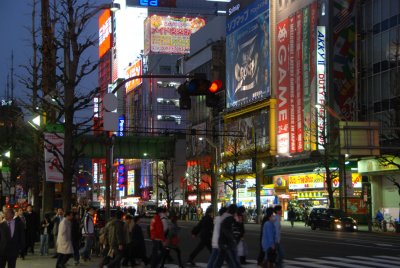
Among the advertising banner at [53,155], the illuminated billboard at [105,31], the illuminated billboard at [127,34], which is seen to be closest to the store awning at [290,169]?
the advertising banner at [53,155]

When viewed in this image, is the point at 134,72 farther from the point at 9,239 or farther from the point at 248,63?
the point at 9,239

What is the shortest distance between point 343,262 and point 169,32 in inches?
4779

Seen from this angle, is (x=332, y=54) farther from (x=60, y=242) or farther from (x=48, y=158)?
(x=60, y=242)

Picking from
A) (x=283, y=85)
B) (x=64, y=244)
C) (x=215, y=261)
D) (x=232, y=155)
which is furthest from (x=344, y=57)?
(x=215, y=261)

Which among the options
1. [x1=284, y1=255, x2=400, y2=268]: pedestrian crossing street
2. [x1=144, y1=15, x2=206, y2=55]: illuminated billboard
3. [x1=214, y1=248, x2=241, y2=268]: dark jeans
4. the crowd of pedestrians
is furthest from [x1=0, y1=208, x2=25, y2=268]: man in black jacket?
[x1=144, y1=15, x2=206, y2=55]: illuminated billboard

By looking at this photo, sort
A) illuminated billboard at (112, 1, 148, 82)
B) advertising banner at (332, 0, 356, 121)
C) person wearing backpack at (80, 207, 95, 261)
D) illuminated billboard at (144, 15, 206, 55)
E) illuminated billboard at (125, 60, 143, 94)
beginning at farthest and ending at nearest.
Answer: illuminated billboard at (112, 1, 148, 82) < illuminated billboard at (125, 60, 143, 94) < illuminated billboard at (144, 15, 206, 55) < advertising banner at (332, 0, 356, 121) < person wearing backpack at (80, 207, 95, 261)

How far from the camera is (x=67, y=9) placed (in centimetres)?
2445

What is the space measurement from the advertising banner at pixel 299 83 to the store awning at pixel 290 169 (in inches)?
68.0

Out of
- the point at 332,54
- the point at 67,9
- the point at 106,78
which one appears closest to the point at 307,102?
the point at 332,54

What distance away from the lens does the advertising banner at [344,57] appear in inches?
2400

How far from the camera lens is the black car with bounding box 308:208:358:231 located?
163 feet

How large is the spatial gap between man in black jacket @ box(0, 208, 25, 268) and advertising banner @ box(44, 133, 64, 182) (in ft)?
26.3

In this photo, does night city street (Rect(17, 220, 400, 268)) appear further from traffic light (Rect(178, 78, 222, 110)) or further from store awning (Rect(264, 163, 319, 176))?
store awning (Rect(264, 163, 319, 176))

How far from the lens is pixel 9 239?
14.5m
